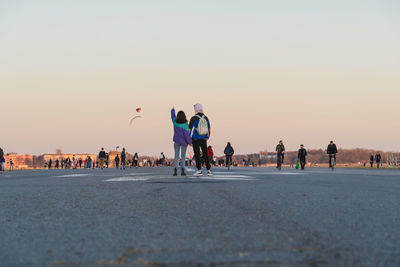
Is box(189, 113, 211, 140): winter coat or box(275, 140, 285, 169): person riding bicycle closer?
box(189, 113, 211, 140): winter coat

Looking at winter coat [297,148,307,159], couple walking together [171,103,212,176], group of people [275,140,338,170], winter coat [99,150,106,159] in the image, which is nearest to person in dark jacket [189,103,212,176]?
couple walking together [171,103,212,176]

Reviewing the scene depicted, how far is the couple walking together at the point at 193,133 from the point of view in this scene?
1527 cm

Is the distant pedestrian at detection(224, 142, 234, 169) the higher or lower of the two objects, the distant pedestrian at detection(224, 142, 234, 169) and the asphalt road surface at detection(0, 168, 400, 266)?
the higher

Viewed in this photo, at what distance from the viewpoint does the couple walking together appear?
→ 601 inches

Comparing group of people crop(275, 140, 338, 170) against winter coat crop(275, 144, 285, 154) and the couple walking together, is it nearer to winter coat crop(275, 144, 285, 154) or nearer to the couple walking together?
winter coat crop(275, 144, 285, 154)

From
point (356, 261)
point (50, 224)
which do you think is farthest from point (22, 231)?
point (356, 261)

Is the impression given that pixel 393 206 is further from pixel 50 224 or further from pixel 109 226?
pixel 50 224

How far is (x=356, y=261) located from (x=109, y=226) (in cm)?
253

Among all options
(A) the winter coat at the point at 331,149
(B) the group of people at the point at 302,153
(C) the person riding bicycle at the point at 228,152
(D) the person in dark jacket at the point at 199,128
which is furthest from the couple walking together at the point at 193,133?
(C) the person riding bicycle at the point at 228,152

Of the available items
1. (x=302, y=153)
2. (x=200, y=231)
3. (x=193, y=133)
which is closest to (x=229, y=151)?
(x=302, y=153)

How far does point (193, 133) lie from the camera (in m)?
15.4

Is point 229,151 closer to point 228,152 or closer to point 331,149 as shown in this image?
point 228,152

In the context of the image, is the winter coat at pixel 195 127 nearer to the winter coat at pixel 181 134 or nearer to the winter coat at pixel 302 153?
the winter coat at pixel 181 134

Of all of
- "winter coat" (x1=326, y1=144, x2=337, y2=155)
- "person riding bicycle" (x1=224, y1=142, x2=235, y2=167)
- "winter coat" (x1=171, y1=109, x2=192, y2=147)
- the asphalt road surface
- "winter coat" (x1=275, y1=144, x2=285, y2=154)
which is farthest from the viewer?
"person riding bicycle" (x1=224, y1=142, x2=235, y2=167)
